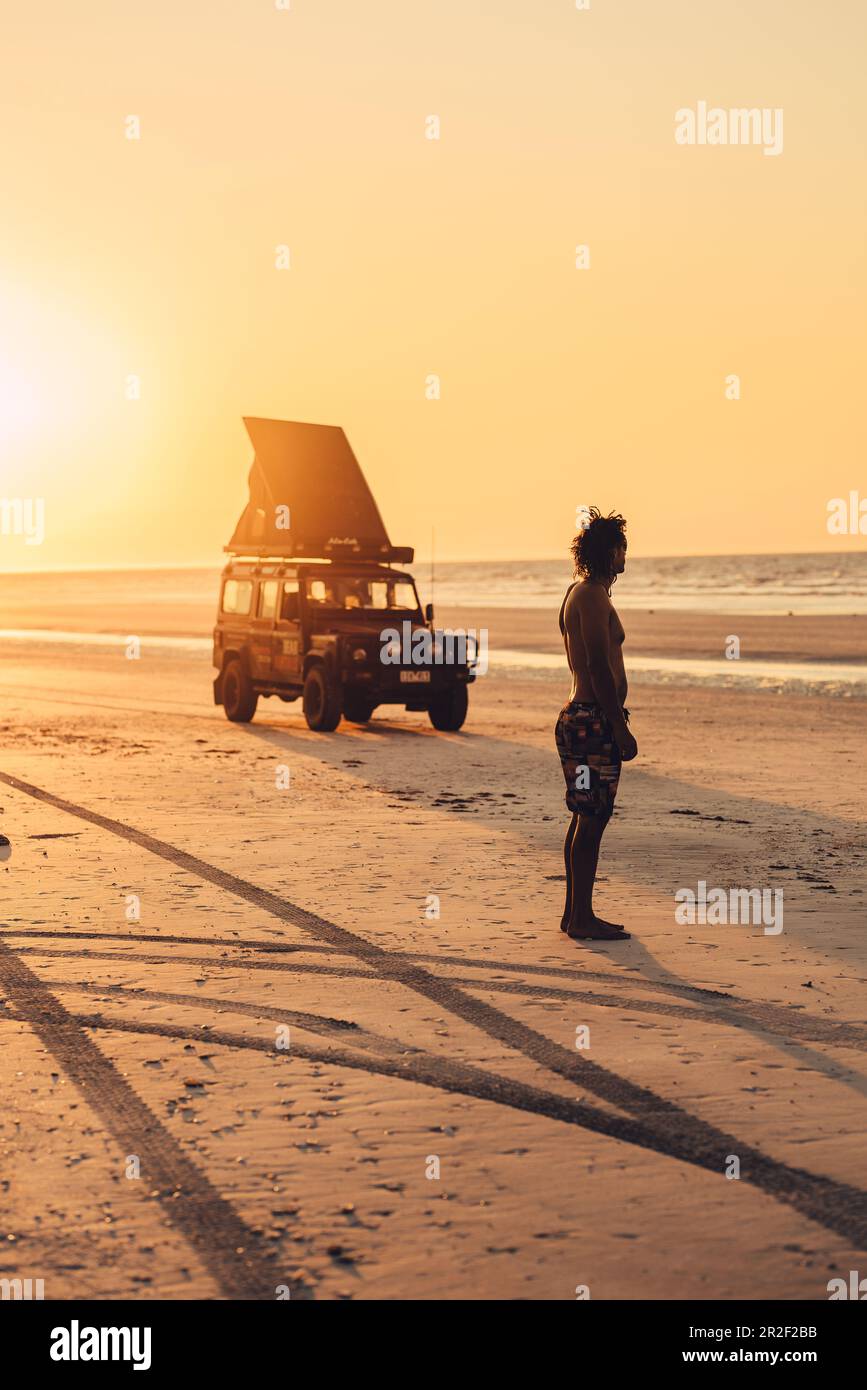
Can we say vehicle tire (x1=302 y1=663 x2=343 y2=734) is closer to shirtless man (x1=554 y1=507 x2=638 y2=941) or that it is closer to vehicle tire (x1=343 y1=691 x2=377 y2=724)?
vehicle tire (x1=343 y1=691 x2=377 y2=724)

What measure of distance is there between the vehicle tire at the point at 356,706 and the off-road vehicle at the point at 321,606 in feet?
0.06

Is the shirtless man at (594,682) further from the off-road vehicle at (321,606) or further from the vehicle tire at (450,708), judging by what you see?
the vehicle tire at (450,708)

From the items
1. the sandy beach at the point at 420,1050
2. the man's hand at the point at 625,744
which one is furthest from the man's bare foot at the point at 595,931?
the man's hand at the point at 625,744

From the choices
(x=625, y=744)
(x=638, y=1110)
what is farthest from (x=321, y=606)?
(x=638, y=1110)

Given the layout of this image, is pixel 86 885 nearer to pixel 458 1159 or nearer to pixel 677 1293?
pixel 458 1159

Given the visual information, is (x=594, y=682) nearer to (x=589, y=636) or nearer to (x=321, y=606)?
(x=589, y=636)

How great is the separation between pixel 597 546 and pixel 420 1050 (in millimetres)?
3043

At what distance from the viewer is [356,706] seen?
782 inches

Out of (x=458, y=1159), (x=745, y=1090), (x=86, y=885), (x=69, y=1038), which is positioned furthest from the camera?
(x=86, y=885)
